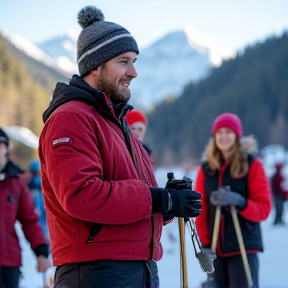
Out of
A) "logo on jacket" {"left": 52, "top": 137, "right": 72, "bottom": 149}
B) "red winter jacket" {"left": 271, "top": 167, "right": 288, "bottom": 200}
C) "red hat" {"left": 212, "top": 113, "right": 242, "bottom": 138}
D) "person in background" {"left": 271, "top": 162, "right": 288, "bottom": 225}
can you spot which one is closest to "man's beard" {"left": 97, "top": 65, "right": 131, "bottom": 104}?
"logo on jacket" {"left": 52, "top": 137, "right": 72, "bottom": 149}

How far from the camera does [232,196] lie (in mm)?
4254

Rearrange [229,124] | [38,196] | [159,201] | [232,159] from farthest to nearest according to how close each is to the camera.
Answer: [38,196]
[229,124]
[232,159]
[159,201]

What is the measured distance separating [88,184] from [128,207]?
18cm

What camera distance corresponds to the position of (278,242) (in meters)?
11.2

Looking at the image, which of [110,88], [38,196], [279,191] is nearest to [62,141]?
[110,88]

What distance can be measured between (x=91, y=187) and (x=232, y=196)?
88.6 inches

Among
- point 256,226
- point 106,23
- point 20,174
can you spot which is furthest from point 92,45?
point 256,226

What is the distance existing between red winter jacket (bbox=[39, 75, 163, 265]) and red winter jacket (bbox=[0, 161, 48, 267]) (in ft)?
5.69

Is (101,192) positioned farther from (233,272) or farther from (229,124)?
(229,124)

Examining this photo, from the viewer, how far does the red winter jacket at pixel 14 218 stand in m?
4.04

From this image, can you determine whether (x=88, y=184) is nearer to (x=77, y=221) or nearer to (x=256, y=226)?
(x=77, y=221)

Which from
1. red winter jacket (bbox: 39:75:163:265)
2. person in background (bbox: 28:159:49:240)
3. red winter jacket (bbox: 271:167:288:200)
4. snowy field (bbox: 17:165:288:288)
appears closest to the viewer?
red winter jacket (bbox: 39:75:163:265)

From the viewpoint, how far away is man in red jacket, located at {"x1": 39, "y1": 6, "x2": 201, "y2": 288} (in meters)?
2.21

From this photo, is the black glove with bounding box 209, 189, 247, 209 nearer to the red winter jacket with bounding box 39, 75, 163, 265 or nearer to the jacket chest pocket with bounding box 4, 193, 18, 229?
the jacket chest pocket with bounding box 4, 193, 18, 229
